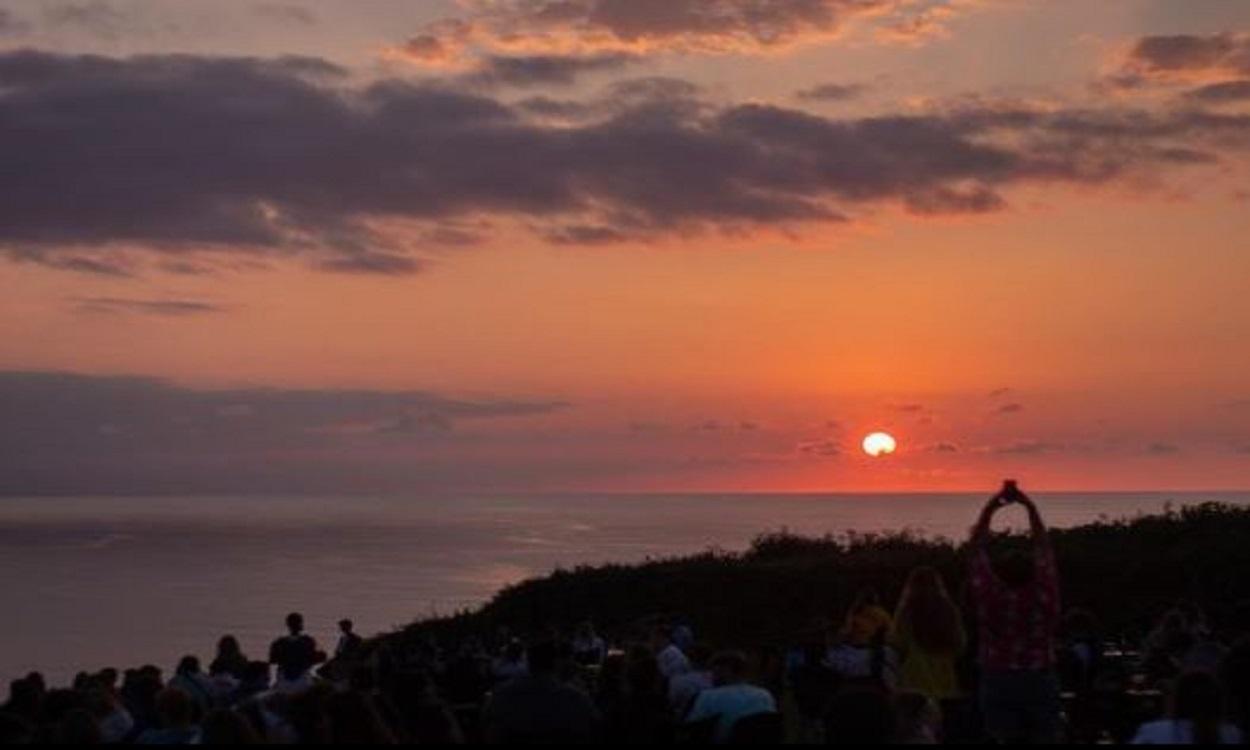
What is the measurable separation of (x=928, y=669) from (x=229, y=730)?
488 cm

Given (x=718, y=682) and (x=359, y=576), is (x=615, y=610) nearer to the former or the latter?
(x=718, y=682)

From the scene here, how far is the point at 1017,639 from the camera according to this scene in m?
10.3

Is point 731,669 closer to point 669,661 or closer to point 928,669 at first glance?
point 928,669

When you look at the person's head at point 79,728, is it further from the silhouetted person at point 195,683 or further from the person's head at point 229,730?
the silhouetted person at point 195,683

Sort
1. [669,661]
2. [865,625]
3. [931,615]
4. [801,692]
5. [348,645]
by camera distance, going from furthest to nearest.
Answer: [348,645] < [865,625] < [669,661] < [801,692] < [931,615]

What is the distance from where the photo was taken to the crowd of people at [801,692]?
807 centimetres

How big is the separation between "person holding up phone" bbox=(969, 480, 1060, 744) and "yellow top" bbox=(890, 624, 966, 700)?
1.84ft

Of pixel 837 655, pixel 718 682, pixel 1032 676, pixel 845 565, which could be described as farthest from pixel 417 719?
pixel 845 565

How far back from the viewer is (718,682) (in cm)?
1093

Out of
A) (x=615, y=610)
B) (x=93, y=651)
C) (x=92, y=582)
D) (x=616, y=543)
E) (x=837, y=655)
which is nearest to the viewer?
(x=837, y=655)

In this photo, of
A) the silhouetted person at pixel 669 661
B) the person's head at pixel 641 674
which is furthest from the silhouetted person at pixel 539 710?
the silhouetted person at pixel 669 661

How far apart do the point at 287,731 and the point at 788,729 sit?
5696 mm

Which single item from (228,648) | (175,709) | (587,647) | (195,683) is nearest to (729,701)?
(175,709)

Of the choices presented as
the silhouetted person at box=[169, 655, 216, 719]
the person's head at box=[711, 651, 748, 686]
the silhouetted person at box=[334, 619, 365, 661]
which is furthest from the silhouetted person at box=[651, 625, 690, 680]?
the silhouetted person at box=[334, 619, 365, 661]
